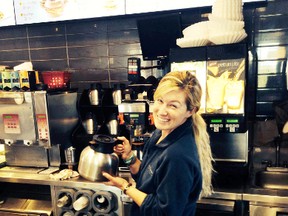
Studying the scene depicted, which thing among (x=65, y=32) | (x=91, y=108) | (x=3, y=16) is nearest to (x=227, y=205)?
Result: (x=91, y=108)

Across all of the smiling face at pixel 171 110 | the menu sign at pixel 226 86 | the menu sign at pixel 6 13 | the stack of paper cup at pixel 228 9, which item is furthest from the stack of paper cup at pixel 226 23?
the menu sign at pixel 6 13

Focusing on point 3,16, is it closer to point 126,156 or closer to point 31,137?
point 31,137

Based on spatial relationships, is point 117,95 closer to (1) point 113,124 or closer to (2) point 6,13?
(1) point 113,124

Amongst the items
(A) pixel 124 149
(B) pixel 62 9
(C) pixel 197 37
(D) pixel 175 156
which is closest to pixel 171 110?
(D) pixel 175 156

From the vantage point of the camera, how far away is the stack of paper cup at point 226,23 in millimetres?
1806

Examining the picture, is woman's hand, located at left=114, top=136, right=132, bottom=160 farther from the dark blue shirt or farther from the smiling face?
the smiling face

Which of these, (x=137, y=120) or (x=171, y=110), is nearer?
(x=171, y=110)

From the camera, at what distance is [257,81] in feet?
8.20

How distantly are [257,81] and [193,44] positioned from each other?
0.93 m

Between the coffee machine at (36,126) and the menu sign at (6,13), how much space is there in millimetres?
910

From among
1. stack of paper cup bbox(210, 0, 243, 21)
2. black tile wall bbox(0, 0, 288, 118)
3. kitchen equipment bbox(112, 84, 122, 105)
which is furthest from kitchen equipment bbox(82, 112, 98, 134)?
stack of paper cup bbox(210, 0, 243, 21)

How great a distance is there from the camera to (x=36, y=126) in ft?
7.64

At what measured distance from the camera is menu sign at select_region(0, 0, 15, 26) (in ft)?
9.14

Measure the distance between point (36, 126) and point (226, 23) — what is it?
5.73ft
